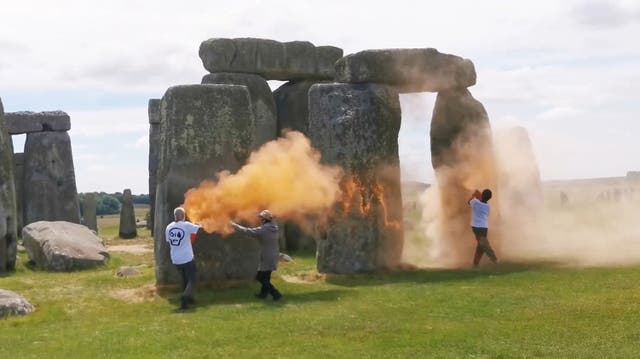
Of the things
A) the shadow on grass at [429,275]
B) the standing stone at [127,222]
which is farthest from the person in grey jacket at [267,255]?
the standing stone at [127,222]

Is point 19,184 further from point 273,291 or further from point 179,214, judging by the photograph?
point 273,291

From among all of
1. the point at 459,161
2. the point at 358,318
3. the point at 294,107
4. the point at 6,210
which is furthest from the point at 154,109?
the point at 358,318

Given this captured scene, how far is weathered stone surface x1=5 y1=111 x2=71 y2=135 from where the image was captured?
34.7m

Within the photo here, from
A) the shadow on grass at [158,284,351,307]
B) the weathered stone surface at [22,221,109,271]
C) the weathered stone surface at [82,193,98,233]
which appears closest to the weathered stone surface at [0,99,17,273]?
the weathered stone surface at [22,221,109,271]

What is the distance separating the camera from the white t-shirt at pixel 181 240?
1596cm

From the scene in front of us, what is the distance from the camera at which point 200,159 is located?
18.2 m

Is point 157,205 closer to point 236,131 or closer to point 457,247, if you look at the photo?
point 236,131

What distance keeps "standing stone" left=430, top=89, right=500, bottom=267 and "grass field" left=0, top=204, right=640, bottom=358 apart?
3224 millimetres

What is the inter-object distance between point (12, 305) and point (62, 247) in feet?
26.5

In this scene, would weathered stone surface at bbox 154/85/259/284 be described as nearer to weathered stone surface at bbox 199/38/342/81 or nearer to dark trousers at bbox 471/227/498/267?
dark trousers at bbox 471/227/498/267

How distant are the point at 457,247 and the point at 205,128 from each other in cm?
798

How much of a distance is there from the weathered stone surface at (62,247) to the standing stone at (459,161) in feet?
29.5

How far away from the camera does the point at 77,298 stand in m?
17.7

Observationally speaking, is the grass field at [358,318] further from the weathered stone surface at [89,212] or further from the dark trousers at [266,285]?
the weathered stone surface at [89,212]
